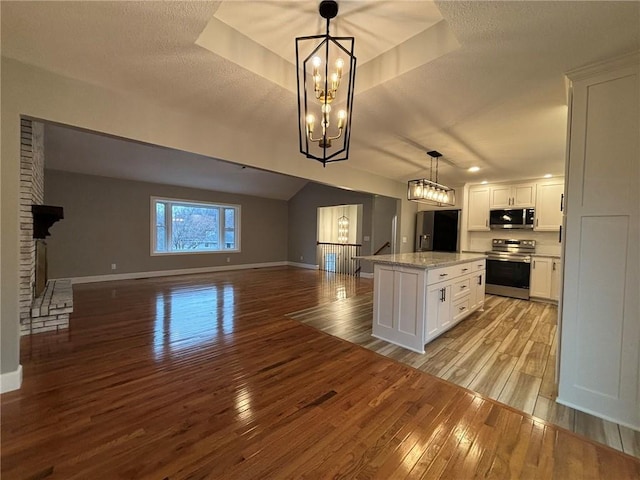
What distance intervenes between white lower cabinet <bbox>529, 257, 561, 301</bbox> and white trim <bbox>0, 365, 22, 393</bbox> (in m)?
6.99

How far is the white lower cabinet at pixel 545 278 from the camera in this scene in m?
4.94

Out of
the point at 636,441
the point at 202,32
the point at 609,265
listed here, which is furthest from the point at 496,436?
the point at 202,32

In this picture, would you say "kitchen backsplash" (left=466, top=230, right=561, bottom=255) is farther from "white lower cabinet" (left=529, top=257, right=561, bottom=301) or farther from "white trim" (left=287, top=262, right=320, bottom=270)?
"white trim" (left=287, top=262, right=320, bottom=270)

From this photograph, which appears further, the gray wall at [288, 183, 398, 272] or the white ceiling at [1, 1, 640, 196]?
the gray wall at [288, 183, 398, 272]

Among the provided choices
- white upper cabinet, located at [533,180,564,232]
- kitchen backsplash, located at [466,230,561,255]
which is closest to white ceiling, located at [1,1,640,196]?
white upper cabinet, located at [533,180,564,232]

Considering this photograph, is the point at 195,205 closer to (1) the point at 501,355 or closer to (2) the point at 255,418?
(2) the point at 255,418

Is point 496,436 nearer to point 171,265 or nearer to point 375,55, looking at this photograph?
point 375,55

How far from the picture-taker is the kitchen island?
2840 mm

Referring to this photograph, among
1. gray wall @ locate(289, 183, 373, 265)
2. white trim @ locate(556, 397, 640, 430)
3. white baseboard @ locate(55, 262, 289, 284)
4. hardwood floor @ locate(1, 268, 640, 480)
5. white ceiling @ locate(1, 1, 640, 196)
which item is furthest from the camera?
gray wall @ locate(289, 183, 373, 265)

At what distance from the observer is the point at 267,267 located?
9.32m

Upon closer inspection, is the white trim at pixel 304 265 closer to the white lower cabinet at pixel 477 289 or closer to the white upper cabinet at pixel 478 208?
the white upper cabinet at pixel 478 208

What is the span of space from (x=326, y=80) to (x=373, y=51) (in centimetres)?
82

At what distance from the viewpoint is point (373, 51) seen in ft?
7.36

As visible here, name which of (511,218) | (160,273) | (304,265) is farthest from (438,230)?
(160,273)
